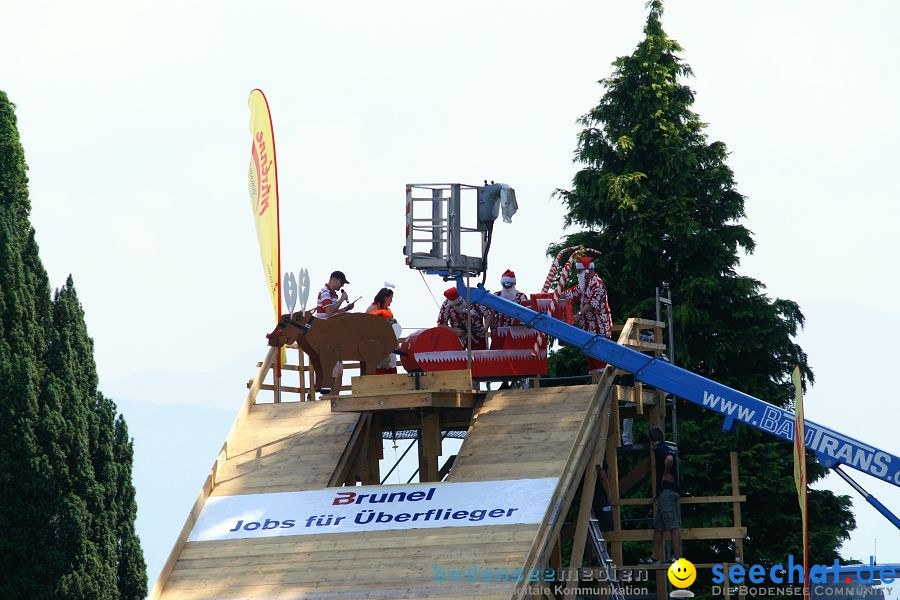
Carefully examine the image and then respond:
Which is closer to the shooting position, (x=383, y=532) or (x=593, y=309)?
(x=383, y=532)

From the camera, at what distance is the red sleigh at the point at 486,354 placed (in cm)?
2156

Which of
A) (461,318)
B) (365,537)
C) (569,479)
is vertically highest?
(461,318)

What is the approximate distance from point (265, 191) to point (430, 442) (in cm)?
428

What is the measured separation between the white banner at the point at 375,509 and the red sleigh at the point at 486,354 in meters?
2.23

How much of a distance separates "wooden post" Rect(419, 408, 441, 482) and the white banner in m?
1.05

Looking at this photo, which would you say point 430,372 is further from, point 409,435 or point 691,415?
point 691,415

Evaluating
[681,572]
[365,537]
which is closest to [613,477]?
[681,572]

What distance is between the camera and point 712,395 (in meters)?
20.6

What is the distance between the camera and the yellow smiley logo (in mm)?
20258

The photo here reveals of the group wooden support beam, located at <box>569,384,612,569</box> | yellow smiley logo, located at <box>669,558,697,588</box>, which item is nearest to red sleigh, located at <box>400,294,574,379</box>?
wooden support beam, located at <box>569,384,612,569</box>

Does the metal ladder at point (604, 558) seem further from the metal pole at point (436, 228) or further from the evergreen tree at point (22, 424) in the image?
the evergreen tree at point (22, 424)

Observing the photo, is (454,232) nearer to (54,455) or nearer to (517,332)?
(517,332)

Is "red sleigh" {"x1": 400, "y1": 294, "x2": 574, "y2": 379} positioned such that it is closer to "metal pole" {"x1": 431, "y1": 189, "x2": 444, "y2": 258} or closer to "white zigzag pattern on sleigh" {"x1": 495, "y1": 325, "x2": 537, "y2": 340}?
"white zigzag pattern on sleigh" {"x1": 495, "y1": 325, "x2": 537, "y2": 340}

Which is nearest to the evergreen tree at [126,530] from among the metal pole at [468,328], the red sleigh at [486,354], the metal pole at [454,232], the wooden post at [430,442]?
the red sleigh at [486,354]
